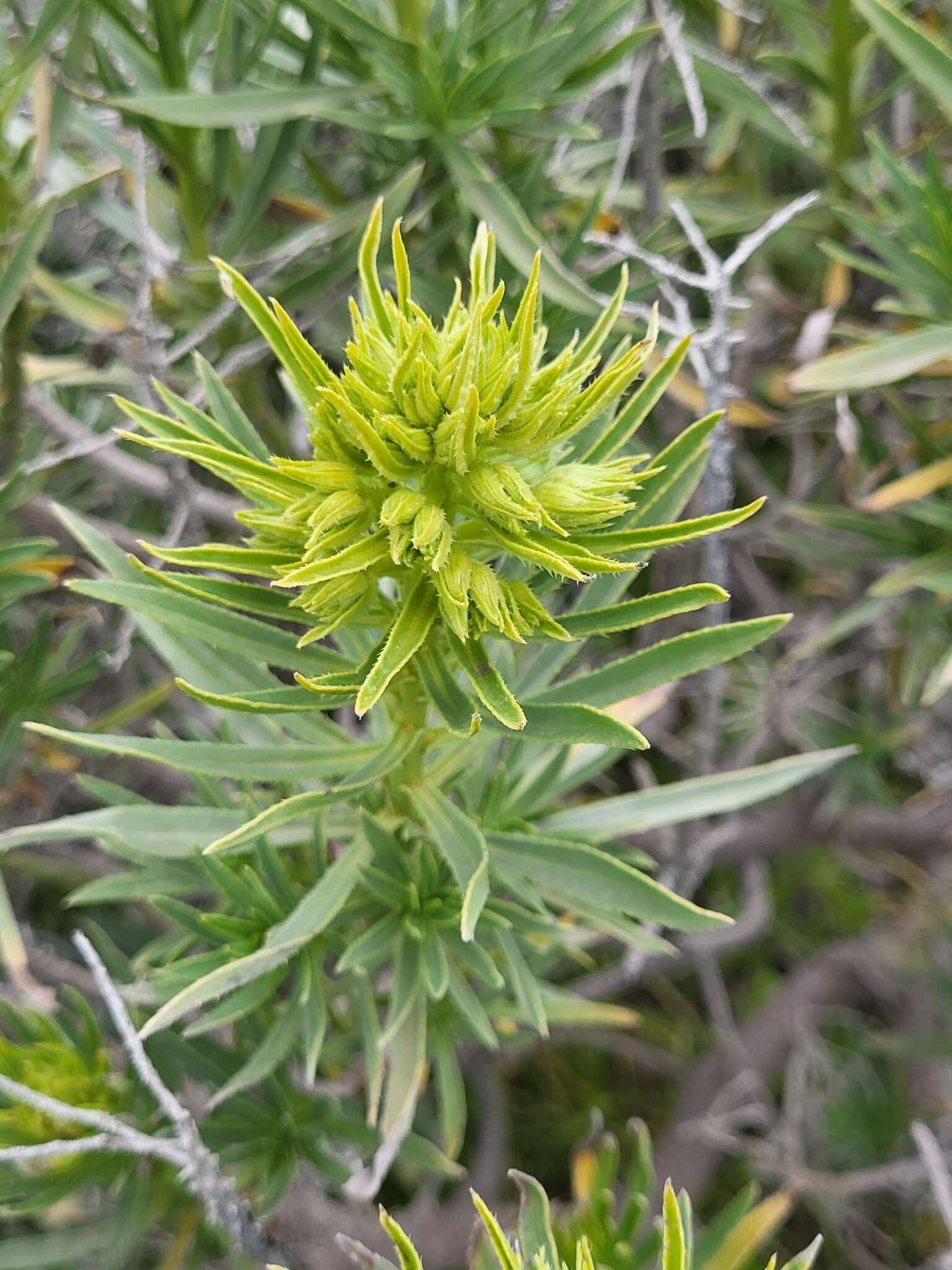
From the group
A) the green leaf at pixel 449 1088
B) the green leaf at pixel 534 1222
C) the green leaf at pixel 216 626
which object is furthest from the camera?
the green leaf at pixel 449 1088

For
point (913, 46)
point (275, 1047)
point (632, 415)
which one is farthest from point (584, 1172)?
point (913, 46)

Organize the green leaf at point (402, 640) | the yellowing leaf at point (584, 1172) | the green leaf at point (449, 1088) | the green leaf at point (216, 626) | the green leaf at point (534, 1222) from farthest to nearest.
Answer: the yellowing leaf at point (584, 1172) → the green leaf at point (449, 1088) → the green leaf at point (534, 1222) → the green leaf at point (216, 626) → the green leaf at point (402, 640)

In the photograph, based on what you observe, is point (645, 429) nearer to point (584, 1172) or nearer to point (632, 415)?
point (632, 415)

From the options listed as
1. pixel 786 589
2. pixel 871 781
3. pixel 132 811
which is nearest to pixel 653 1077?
pixel 871 781

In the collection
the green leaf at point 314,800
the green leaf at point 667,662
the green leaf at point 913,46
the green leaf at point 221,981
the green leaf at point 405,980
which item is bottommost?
the green leaf at point 405,980

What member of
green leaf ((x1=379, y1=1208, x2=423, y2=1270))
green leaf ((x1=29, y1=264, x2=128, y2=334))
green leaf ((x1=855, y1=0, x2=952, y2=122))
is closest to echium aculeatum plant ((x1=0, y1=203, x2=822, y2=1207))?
green leaf ((x1=379, y1=1208, x2=423, y2=1270))

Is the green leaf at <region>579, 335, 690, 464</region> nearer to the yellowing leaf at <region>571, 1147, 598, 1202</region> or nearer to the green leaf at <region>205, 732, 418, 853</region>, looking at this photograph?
the green leaf at <region>205, 732, 418, 853</region>

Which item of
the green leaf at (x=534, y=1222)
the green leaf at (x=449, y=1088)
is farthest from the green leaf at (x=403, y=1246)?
the green leaf at (x=449, y=1088)

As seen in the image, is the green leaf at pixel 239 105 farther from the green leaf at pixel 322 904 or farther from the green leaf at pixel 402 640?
the green leaf at pixel 322 904

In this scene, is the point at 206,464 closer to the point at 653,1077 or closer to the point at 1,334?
the point at 1,334
